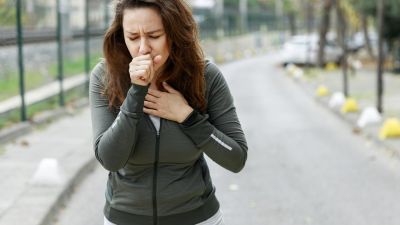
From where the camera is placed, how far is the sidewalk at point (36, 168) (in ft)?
22.4

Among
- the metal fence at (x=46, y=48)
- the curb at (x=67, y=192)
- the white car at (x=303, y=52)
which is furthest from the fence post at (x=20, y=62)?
the white car at (x=303, y=52)

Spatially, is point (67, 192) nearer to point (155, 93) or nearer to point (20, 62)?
point (20, 62)

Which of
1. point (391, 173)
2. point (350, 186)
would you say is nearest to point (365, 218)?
point (350, 186)

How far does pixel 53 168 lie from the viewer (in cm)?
791

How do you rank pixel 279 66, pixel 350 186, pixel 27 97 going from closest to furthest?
1. pixel 350 186
2. pixel 27 97
3. pixel 279 66

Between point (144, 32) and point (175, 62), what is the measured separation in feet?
0.61

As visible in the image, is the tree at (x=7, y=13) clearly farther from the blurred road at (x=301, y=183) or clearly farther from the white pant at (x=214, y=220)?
the white pant at (x=214, y=220)

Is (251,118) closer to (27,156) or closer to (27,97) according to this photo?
(27,97)

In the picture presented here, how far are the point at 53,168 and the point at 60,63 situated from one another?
8.27m

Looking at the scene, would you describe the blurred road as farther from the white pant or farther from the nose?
the nose

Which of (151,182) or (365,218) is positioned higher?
(151,182)

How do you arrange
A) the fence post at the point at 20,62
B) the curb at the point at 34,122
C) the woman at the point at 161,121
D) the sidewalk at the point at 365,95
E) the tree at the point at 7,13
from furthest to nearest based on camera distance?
the fence post at the point at 20,62, the tree at the point at 7,13, the sidewalk at the point at 365,95, the curb at the point at 34,122, the woman at the point at 161,121

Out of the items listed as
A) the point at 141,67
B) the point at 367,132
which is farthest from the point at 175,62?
the point at 367,132

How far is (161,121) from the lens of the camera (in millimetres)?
2654
